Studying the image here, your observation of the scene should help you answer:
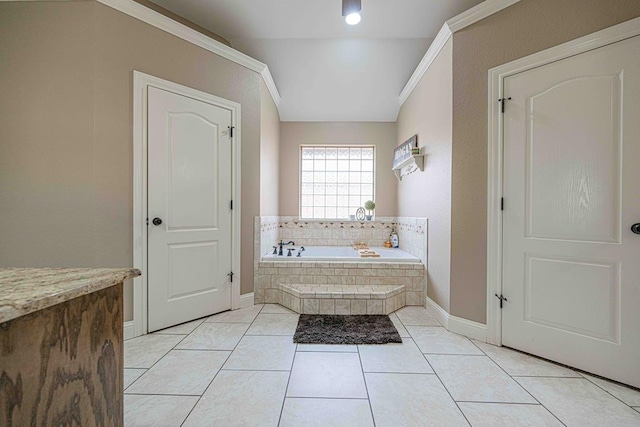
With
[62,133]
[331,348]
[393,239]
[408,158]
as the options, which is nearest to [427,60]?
[408,158]

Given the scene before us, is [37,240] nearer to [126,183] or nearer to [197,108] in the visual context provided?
[126,183]

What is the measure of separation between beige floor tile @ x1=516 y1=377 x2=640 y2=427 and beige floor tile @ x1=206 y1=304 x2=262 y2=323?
6.91ft

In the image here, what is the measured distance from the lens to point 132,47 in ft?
7.45

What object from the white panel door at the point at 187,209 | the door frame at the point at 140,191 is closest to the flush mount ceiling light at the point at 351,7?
the white panel door at the point at 187,209

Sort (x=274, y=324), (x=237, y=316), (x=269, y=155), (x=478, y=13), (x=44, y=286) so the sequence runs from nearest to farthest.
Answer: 1. (x=44, y=286)
2. (x=478, y=13)
3. (x=274, y=324)
4. (x=237, y=316)
5. (x=269, y=155)

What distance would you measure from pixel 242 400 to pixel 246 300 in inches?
58.6

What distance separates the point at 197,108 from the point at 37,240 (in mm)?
1563

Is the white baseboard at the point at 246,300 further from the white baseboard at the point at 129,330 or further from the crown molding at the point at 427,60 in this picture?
the crown molding at the point at 427,60

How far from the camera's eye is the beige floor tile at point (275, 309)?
2852mm

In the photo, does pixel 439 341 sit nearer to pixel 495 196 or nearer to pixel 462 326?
pixel 462 326

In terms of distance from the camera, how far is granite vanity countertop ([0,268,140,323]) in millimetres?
594

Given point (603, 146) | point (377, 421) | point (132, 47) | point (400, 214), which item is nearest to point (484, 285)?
point (603, 146)

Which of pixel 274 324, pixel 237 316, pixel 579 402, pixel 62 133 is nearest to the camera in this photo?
pixel 579 402

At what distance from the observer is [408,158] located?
11.1ft
